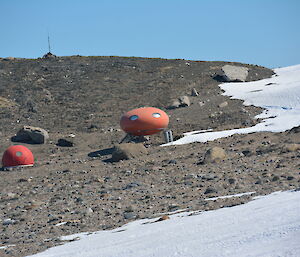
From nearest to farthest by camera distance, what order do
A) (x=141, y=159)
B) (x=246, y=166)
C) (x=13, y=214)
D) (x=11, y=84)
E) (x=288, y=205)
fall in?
(x=288, y=205), (x=13, y=214), (x=246, y=166), (x=141, y=159), (x=11, y=84)

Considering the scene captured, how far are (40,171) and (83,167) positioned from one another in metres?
1.66

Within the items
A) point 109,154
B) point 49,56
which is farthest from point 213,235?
point 49,56

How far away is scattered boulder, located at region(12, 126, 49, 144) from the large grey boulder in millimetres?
13707

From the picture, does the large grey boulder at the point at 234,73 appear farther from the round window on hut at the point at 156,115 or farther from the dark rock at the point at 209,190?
the dark rock at the point at 209,190

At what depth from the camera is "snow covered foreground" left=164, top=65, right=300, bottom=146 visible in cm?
1998

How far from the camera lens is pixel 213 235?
650 cm

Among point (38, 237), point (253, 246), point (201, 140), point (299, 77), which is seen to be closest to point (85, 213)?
point (38, 237)

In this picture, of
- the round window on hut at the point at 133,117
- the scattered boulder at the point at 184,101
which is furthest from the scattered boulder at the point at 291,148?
the scattered boulder at the point at 184,101

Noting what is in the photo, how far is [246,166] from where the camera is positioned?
521 inches

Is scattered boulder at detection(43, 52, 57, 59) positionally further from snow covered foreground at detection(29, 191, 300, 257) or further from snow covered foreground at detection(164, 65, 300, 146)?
snow covered foreground at detection(29, 191, 300, 257)

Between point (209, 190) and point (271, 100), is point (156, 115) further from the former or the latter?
point (209, 190)

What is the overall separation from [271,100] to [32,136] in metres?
11.9

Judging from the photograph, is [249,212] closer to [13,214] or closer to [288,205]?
[288,205]

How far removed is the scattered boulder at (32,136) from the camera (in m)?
24.4
